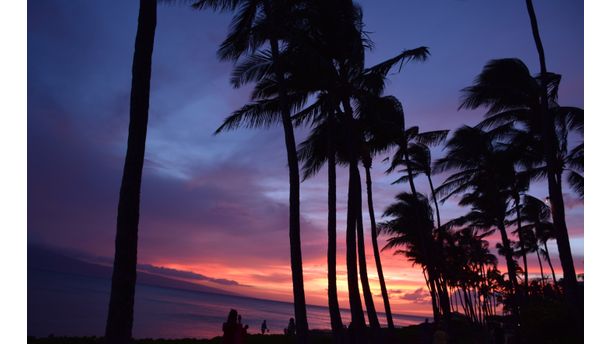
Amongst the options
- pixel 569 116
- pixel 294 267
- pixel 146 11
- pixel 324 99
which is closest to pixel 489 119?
pixel 569 116

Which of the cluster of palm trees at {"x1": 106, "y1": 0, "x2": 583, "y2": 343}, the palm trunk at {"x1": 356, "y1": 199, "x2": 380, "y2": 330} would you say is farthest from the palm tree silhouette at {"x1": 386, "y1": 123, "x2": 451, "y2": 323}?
the palm trunk at {"x1": 356, "y1": 199, "x2": 380, "y2": 330}

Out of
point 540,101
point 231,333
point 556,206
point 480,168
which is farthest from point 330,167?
point 480,168

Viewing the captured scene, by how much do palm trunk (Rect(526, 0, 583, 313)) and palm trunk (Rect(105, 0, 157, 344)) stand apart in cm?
974

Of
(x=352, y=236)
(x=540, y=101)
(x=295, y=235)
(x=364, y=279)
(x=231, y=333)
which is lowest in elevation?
(x=231, y=333)

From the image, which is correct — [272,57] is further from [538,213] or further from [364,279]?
[538,213]

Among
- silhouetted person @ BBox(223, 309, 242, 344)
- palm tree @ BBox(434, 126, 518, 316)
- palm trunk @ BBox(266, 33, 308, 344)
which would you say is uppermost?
palm tree @ BBox(434, 126, 518, 316)

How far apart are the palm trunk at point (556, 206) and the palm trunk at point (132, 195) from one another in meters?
9.74

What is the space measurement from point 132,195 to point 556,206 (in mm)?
10459

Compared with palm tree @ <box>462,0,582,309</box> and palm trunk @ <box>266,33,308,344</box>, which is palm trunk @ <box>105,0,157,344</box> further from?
palm tree @ <box>462,0,582,309</box>

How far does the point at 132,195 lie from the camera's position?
21.4 ft

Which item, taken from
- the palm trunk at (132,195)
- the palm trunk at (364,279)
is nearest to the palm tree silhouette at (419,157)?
the palm trunk at (364,279)

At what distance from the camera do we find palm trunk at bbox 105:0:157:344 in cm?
599

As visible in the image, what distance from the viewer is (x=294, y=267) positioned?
11.3 m
